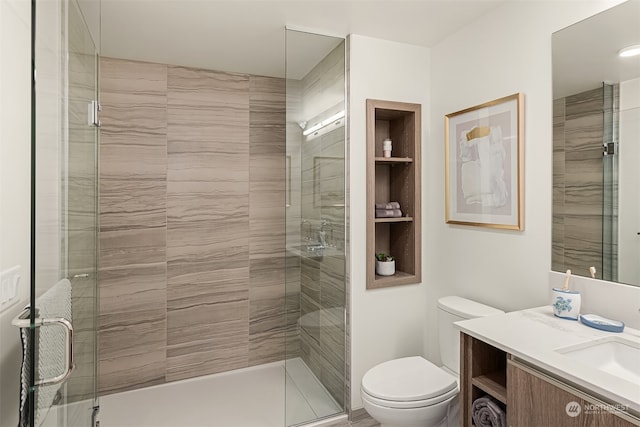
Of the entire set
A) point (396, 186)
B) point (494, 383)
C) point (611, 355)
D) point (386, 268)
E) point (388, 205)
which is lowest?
point (494, 383)

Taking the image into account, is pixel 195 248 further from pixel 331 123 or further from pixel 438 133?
pixel 438 133

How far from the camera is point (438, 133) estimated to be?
97.8 inches

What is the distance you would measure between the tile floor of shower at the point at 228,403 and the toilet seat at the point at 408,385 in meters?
0.60

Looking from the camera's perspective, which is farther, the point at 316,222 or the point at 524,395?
the point at 316,222

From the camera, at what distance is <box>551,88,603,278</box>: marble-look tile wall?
5.10ft

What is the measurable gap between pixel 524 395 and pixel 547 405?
0.09 m

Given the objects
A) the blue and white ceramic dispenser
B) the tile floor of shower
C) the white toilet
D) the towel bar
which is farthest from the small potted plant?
the towel bar

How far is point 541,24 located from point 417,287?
66.9 inches

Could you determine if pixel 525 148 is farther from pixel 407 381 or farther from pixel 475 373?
pixel 407 381

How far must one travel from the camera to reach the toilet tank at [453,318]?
201 cm

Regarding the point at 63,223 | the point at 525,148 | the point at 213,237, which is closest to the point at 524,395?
the point at 525,148

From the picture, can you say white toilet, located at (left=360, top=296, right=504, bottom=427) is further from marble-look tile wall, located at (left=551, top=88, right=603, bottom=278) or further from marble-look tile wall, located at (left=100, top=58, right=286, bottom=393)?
marble-look tile wall, located at (left=100, top=58, right=286, bottom=393)

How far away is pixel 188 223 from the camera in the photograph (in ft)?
9.62

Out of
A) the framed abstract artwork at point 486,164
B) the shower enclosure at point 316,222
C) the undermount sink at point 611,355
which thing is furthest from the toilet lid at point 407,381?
the framed abstract artwork at point 486,164
